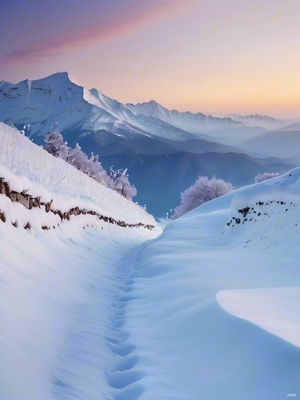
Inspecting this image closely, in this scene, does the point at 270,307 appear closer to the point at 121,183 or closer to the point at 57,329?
the point at 57,329

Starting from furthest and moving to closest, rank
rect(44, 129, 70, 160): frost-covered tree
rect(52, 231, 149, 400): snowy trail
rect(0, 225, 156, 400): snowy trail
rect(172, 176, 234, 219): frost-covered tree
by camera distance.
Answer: rect(44, 129, 70, 160): frost-covered tree < rect(172, 176, 234, 219): frost-covered tree < rect(52, 231, 149, 400): snowy trail < rect(0, 225, 156, 400): snowy trail

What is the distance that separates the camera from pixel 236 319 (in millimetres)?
3330

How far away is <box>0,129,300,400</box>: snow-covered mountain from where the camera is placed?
8.53ft

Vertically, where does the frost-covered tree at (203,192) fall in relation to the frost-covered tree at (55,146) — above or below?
below

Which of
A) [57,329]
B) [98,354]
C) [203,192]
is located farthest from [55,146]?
[98,354]

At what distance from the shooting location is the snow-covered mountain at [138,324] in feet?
8.53

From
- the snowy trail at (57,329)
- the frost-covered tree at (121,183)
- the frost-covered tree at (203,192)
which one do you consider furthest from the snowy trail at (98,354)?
the frost-covered tree at (121,183)

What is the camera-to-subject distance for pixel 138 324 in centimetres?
441

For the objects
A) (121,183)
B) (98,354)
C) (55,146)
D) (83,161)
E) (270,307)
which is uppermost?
(55,146)

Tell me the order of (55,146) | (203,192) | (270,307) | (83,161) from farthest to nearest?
(83,161)
(55,146)
(203,192)
(270,307)

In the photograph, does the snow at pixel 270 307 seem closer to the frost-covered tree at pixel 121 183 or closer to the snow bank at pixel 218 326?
the snow bank at pixel 218 326

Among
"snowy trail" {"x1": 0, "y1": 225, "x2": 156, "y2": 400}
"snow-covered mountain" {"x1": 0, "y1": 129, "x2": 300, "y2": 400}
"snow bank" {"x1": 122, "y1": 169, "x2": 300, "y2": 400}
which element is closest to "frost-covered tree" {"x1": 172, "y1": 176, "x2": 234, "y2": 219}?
"snow bank" {"x1": 122, "y1": 169, "x2": 300, "y2": 400}

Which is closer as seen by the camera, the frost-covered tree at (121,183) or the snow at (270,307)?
the snow at (270,307)

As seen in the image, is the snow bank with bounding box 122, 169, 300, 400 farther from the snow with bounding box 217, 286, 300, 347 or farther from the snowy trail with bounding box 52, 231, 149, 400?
the snowy trail with bounding box 52, 231, 149, 400
